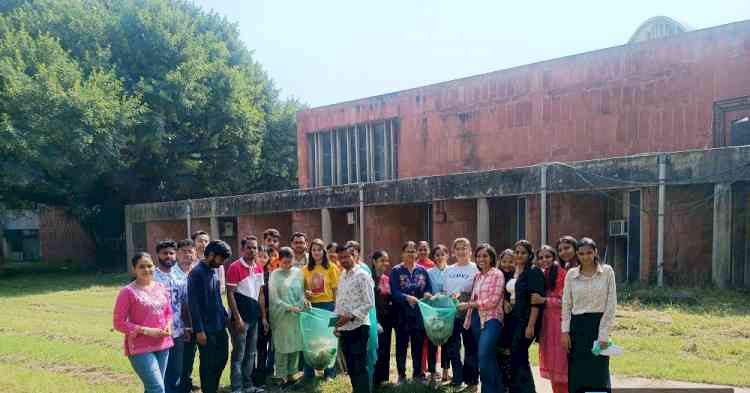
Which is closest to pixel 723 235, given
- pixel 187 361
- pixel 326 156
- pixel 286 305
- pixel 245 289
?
pixel 286 305

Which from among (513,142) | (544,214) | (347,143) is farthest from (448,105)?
(544,214)

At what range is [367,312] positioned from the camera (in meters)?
5.14

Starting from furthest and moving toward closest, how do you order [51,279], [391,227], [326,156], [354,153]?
[326,156]
[51,279]
[354,153]
[391,227]

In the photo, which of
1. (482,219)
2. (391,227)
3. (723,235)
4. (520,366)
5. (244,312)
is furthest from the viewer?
(391,227)

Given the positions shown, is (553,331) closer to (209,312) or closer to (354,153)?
(209,312)

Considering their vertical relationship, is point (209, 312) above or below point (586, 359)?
above

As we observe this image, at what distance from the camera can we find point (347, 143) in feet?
71.2

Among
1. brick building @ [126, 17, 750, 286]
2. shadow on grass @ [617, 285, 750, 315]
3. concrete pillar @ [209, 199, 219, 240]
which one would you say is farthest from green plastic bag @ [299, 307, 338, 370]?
concrete pillar @ [209, 199, 219, 240]

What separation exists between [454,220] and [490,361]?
29.2 ft

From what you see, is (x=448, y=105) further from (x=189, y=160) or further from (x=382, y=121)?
(x=189, y=160)

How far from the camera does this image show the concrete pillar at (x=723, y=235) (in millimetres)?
10047

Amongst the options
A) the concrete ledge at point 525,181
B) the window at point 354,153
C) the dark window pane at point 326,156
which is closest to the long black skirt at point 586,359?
the concrete ledge at point 525,181

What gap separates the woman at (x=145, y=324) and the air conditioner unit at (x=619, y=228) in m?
10.7

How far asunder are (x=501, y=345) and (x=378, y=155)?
53.5 feet
